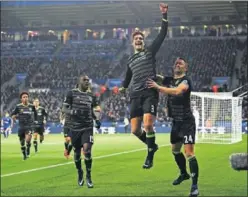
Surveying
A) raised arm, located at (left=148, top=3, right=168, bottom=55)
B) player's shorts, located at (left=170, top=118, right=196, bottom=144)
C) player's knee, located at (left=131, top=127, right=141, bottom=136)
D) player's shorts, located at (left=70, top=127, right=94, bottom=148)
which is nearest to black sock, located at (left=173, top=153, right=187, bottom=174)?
player's shorts, located at (left=170, top=118, right=196, bottom=144)

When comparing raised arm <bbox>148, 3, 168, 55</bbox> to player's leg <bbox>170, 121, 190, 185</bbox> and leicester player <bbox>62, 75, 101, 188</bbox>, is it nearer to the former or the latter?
player's leg <bbox>170, 121, 190, 185</bbox>

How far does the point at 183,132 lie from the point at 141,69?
3.07 feet

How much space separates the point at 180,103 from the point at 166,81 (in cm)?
24

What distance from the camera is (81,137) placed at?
8344 mm

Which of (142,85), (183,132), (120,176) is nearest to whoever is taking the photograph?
(142,85)

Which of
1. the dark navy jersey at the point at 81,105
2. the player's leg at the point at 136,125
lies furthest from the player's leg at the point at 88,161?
the player's leg at the point at 136,125

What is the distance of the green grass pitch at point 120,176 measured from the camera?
30531 mm

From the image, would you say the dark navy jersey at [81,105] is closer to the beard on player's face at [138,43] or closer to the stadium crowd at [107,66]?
the stadium crowd at [107,66]

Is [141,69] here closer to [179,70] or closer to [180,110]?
[179,70]

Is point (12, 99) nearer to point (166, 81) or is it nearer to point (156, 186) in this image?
point (156, 186)

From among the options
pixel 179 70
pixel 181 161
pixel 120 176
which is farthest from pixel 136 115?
pixel 120 176

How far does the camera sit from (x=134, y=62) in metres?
4.89

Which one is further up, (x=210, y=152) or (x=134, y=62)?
(x=134, y=62)

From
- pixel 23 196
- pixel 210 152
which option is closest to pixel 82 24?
pixel 23 196
